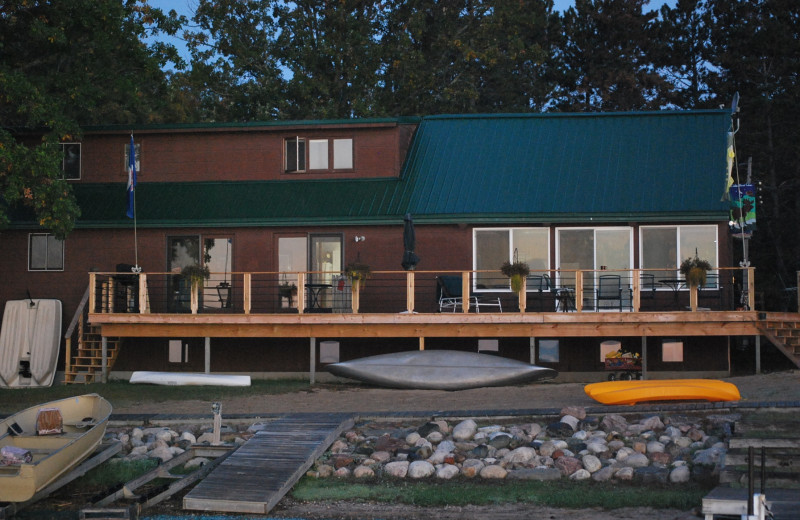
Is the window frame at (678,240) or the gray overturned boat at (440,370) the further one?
the window frame at (678,240)

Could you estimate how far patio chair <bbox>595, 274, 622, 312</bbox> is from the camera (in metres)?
23.2

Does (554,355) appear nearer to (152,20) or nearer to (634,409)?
(634,409)

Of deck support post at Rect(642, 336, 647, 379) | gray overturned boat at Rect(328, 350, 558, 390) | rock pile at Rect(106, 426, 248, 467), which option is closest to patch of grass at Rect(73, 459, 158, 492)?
rock pile at Rect(106, 426, 248, 467)

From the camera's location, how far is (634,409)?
55.9 feet

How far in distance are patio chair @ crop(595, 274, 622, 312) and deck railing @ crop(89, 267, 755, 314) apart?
2cm

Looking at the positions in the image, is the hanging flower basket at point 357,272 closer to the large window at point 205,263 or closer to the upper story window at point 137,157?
the large window at point 205,263

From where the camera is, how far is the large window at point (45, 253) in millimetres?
25641

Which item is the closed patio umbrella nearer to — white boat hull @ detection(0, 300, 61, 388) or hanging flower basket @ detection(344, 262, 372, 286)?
hanging flower basket @ detection(344, 262, 372, 286)

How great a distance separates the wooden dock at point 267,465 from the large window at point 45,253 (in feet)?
34.1

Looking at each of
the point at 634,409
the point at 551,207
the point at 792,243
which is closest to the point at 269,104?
the point at 551,207

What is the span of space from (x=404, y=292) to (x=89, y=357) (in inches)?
284

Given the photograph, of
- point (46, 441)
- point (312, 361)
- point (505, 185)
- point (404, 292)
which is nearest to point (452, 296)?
point (404, 292)

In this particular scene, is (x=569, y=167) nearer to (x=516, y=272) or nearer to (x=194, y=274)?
(x=516, y=272)

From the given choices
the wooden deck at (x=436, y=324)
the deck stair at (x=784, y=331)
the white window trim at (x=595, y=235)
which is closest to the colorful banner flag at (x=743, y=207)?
the white window trim at (x=595, y=235)
